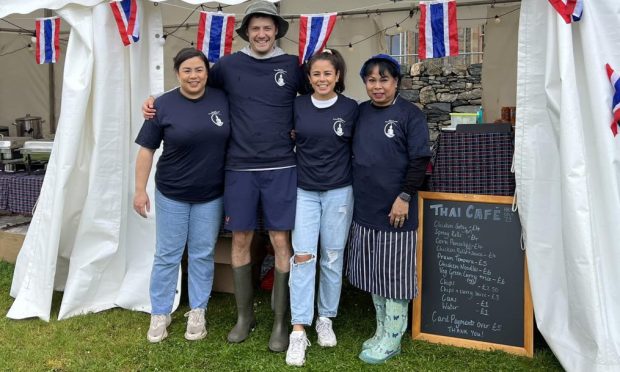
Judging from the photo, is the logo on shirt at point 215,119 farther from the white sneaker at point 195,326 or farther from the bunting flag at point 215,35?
the bunting flag at point 215,35

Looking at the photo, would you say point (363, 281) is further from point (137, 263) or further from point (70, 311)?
point (70, 311)

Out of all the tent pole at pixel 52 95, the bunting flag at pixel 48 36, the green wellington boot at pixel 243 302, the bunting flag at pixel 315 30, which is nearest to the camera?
the green wellington boot at pixel 243 302

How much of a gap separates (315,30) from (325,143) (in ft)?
3.89

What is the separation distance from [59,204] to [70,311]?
662 millimetres

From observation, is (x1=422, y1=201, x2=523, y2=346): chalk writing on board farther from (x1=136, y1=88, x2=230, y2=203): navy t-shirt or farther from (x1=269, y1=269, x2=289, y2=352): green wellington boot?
→ (x1=136, y1=88, x2=230, y2=203): navy t-shirt

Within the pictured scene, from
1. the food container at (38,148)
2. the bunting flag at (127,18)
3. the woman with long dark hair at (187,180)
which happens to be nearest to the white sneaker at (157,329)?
the woman with long dark hair at (187,180)

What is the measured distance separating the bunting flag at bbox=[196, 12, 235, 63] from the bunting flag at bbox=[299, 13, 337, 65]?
3.25ft

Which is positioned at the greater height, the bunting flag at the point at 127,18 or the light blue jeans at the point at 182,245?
the bunting flag at the point at 127,18

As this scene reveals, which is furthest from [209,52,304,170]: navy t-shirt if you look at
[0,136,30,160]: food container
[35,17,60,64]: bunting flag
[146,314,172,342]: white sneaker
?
[35,17,60,64]: bunting flag

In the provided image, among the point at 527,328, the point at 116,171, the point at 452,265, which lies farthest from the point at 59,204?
the point at 527,328

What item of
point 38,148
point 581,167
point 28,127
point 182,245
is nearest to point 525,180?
point 581,167

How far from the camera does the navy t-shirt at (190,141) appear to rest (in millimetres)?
2596

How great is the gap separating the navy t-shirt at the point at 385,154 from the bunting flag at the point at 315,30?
3.22 feet

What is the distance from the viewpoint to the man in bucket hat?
2.59 meters
